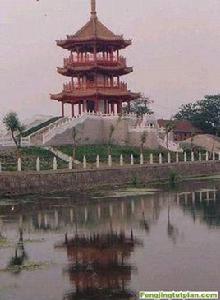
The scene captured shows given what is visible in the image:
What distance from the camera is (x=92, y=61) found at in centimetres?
8031

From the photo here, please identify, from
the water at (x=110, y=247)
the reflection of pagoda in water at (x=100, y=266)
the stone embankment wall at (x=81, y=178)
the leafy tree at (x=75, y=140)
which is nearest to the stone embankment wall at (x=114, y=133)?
the leafy tree at (x=75, y=140)

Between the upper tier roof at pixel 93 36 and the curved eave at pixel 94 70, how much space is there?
3.33 meters

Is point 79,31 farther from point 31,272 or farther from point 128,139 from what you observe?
point 31,272

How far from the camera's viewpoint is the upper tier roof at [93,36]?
81.2 metres

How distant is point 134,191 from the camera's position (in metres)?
53.3

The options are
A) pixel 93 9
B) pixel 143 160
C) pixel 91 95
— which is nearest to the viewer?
pixel 143 160

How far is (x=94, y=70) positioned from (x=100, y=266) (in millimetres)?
58300

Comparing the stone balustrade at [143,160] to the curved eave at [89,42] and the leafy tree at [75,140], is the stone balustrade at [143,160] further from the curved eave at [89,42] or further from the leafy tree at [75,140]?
the curved eave at [89,42]

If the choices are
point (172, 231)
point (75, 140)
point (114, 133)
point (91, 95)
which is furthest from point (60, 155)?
point (172, 231)

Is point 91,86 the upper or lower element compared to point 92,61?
lower

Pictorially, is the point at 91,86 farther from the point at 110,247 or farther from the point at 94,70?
the point at 110,247

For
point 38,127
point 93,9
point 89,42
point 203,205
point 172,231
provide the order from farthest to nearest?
point 93,9 < point 89,42 < point 38,127 < point 203,205 < point 172,231

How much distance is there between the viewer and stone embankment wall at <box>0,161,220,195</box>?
157 feet

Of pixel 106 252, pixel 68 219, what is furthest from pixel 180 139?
pixel 106 252
